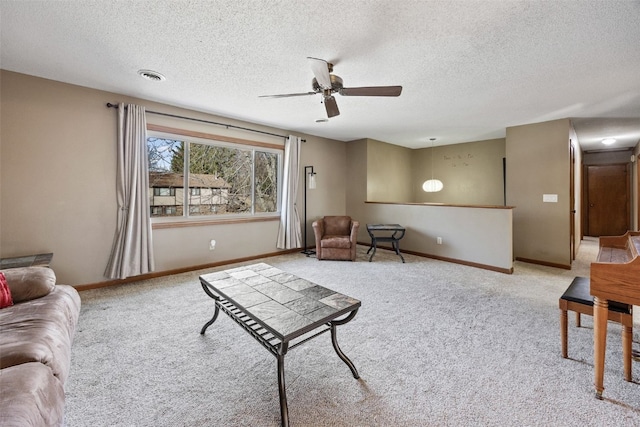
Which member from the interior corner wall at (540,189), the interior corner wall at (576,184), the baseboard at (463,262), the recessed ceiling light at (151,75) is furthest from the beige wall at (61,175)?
the interior corner wall at (576,184)

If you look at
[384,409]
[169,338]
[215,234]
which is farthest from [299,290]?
[215,234]

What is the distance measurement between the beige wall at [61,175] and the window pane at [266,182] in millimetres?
1583

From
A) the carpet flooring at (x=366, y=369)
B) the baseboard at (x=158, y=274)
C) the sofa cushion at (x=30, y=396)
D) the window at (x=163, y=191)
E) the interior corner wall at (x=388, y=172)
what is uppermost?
the interior corner wall at (x=388, y=172)

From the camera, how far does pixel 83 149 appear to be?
3.15 meters

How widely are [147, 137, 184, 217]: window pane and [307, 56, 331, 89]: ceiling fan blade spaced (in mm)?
2698

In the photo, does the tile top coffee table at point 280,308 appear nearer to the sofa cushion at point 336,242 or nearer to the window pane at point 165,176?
the window pane at point 165,176

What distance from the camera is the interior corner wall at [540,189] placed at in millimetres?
4215

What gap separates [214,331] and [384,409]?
1519mm

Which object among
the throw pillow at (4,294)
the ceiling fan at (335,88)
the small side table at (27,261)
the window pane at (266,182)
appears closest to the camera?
the throw pillow at (4,294)

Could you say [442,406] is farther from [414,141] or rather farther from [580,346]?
[414,141]

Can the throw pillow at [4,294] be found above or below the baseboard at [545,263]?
above

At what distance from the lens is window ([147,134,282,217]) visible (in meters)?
3.85

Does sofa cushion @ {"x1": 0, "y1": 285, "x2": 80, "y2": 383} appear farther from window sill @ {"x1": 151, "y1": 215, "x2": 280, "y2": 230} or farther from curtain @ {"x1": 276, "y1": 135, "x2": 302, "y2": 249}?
curtain @ {"x1": 276, "y1": 135, "x2": 302, "y2": 249}

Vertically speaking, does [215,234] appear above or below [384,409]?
above
